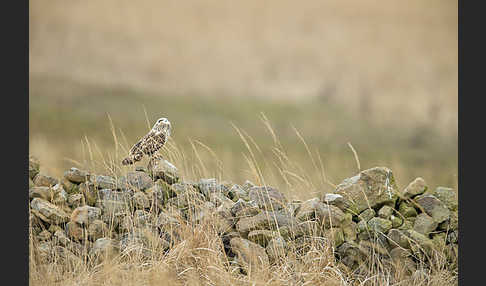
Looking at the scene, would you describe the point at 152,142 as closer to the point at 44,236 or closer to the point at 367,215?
the point at 44,236

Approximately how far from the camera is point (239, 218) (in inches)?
215

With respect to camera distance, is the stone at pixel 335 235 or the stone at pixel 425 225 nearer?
the stone at pixel 335 235

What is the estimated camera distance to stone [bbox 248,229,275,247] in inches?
210

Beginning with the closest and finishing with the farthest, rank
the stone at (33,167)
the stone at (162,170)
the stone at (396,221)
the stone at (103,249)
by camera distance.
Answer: the stone at (103,249) → the stone at (396,221) → the stone at (162,170) → the stone at (33,167)

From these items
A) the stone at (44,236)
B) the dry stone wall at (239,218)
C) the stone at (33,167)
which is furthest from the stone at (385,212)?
the stone at (33,167)

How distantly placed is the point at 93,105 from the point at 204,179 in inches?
106

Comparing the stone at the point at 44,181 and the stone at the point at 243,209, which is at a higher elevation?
the stone at the point at 44,181

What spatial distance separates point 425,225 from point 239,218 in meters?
1.68

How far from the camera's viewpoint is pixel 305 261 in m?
5.29

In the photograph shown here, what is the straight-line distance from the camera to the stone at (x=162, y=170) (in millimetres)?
5613

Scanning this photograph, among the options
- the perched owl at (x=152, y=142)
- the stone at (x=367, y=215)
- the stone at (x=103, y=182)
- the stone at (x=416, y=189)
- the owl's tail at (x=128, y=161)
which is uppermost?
the perched owl at (x=152, y=142)

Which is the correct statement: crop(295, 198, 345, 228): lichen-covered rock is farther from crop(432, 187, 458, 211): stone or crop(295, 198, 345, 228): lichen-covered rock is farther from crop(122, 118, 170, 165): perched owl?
crop(122, 118, 170, 165): perched owl

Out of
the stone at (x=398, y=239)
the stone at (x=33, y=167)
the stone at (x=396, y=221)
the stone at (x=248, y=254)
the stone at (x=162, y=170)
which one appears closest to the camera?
the stone at (x=248, y=254)

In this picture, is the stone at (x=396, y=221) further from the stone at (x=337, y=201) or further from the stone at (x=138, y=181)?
the stone at (x=138, y=181)
